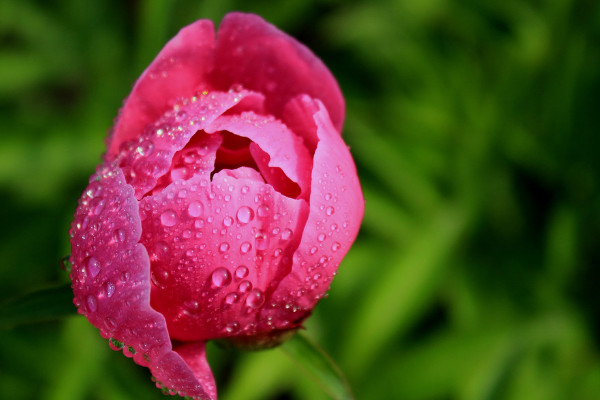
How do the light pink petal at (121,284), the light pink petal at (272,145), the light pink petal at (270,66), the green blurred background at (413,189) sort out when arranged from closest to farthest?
the light pink petal at (121,284), the light pink petal at (272,145), the light pink petal at (270,66), the green blurred background at (413,189)

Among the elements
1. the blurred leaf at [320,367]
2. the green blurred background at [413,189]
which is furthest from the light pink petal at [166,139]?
the green blurred background at [413,189]

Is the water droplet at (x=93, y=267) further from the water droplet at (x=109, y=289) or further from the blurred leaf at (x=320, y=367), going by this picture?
the blurred leaf at (x=320, y=367)

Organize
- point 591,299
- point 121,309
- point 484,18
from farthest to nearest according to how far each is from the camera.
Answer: point 484,18
point 591,299
point 121,309

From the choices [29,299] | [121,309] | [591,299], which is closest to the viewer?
[121,309]

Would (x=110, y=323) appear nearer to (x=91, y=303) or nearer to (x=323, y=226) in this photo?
(x=91, y=303)

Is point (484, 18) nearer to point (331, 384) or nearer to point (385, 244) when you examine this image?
point (385, 244)

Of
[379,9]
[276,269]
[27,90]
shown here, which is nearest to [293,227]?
[276,269]

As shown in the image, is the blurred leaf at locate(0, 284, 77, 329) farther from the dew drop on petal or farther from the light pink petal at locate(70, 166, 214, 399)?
the dew drop on petal
